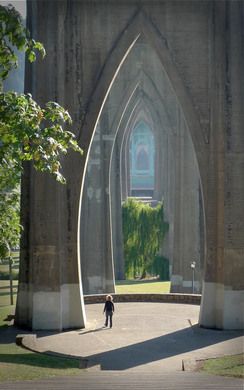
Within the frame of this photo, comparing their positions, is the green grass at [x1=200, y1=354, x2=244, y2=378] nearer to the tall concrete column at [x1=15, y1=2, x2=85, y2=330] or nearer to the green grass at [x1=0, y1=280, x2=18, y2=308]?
the tall concrete column at [x1=15, y1=2, x2=85, y2=330]

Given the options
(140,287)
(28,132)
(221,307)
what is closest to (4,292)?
(140,287)

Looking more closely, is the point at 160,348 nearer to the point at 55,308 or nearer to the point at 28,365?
the point at 55,308

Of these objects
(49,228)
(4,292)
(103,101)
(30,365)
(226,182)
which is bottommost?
(30,365)

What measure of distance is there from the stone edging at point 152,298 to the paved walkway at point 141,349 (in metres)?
1.94

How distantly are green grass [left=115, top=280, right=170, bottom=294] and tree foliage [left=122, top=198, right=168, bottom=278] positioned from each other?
9.85ft

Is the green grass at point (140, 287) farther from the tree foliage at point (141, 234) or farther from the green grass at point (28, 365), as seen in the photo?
the green grass at point (28, 365)

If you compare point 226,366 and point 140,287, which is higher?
point 140,287

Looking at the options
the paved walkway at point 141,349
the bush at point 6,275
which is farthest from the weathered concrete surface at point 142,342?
the bush at point 6,275

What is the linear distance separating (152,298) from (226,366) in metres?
14.1

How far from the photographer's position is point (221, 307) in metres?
22.8

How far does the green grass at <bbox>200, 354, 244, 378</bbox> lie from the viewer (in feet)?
50.5

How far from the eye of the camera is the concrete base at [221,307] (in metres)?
22.6

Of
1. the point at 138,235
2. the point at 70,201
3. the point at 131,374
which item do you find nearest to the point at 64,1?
the point at 70,201

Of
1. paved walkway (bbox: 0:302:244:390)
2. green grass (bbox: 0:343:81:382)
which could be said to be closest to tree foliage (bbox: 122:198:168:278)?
paved walkway (bbox: 0:302:244:390)
